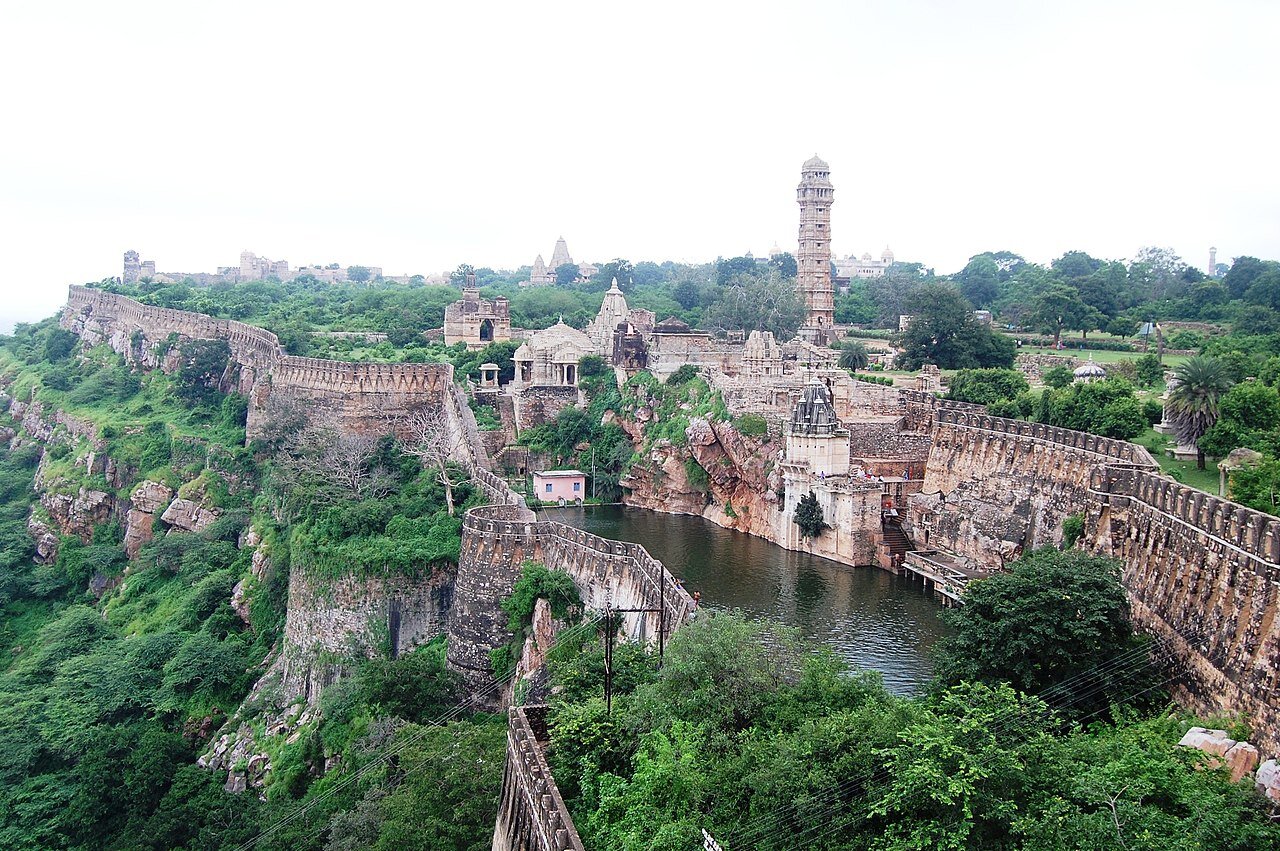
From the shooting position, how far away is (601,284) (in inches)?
4227

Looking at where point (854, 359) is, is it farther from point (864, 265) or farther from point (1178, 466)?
point (864, 265)

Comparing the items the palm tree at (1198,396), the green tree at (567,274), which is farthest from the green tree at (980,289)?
the palm tree at (1198,396)

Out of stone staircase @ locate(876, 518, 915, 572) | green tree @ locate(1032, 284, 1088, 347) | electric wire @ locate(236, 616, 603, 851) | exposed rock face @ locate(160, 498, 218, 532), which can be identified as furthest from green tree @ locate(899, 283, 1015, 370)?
electric wire @ locate(236, 616, 603, 851)

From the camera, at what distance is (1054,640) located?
22.2 m

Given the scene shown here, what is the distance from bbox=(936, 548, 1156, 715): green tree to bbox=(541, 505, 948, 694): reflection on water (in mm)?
4133

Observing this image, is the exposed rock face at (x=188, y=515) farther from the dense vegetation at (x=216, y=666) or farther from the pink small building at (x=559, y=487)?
the pink small building at (x=559, y=487)

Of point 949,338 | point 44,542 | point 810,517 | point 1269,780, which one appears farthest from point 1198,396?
point 44,542

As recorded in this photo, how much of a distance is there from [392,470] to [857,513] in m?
18.0

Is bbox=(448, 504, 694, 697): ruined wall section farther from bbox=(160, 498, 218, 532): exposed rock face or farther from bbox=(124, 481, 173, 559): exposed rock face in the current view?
bbox=(124, 481, 173, 559): exposed rock face

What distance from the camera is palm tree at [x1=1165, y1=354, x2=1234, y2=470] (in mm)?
32156

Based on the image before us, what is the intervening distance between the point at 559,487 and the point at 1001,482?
22.0m

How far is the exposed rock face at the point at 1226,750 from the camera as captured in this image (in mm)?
16125

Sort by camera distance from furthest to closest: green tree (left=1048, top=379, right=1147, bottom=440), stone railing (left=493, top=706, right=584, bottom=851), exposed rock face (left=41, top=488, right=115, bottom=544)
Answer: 1. exposed rock face (left=41, top=488, right=115, bottom=544)
2. green tree (left=1048, top=379, right=1147, bottom=440)
3. stone railing (left=493, top=706, right=584, bottom=851)

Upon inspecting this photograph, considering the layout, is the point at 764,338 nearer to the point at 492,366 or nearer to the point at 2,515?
the point at 492,366
